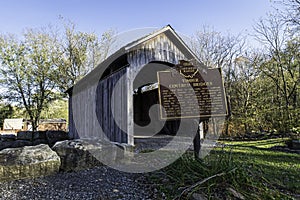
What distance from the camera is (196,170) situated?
3.41m

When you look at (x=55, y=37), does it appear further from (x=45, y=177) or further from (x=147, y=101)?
(x=45, y=177)

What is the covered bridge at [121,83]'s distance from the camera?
6.86m

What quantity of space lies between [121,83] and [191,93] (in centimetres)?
341

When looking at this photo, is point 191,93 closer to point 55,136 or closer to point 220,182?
point 220,182

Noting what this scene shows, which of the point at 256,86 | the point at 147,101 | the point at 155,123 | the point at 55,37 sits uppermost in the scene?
the point at 55,37

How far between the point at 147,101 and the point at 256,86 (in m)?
8.35

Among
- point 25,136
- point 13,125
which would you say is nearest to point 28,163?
point 25,136

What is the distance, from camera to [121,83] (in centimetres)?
711

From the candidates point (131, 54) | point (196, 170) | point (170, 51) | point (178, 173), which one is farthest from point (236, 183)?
point (170, 51)

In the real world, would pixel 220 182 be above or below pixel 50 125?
below

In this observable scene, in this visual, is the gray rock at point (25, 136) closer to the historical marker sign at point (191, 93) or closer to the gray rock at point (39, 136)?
the gray rock at point (39, 136)

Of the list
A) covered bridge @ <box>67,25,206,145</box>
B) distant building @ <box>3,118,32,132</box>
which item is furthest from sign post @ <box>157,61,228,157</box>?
distant building @ <box>3,118,32,132</box>

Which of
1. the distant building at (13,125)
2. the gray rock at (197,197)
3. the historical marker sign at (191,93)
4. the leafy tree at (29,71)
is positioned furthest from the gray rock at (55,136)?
the gray rock at (197,197)

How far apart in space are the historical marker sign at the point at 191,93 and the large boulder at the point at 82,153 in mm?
1498
